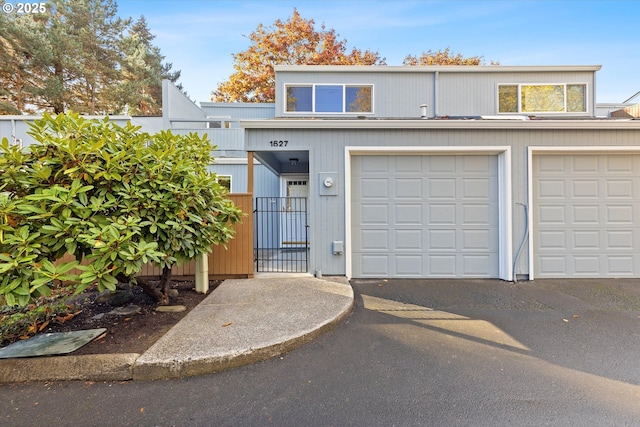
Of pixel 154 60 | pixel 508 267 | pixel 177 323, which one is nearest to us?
pixel 177 323

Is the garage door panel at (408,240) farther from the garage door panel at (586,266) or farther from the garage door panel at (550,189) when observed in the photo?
the garage door panel at (586,266)

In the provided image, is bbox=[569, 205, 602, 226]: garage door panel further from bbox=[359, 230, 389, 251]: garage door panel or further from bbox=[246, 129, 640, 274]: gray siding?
bbox=[359, 230, 389, 251]: garage door panel

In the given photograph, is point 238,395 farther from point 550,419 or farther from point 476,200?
point 476,200

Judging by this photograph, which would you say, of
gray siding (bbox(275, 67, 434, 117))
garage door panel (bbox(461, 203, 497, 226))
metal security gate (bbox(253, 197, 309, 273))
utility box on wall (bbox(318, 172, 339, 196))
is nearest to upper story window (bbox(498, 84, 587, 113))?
gray siding (bbox(275, 67, 434, 117))

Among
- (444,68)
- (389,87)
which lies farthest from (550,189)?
(389,87)

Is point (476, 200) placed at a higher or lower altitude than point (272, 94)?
lower

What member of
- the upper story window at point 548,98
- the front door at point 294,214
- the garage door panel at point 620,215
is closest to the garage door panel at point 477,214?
the garage door panel at point 620,215

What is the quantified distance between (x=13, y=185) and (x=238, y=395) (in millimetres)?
3222

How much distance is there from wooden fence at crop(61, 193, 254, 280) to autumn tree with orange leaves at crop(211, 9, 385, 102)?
48.4ft

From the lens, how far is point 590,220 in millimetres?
5551

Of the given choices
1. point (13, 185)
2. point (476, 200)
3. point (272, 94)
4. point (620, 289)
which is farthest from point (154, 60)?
point (620, 289)

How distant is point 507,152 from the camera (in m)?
5.50

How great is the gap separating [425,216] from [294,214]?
4.26 metres

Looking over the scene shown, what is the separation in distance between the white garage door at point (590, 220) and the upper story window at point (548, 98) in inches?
162
